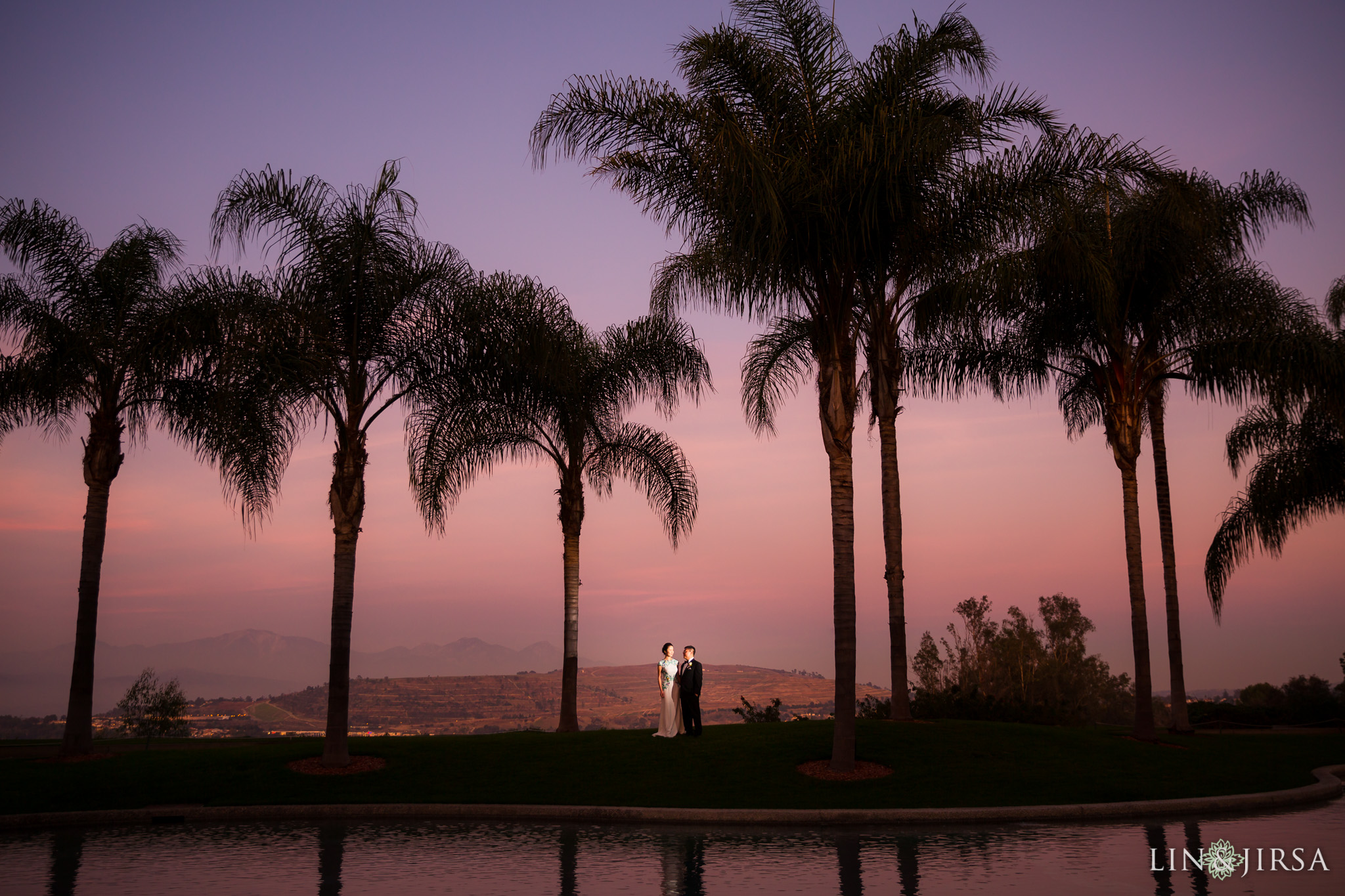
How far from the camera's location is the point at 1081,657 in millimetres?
44688

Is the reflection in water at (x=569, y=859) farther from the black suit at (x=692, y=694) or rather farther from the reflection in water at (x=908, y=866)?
the black suit at (x=692, y=694)

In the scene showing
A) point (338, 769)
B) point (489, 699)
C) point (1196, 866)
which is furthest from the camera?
point (489, 699)

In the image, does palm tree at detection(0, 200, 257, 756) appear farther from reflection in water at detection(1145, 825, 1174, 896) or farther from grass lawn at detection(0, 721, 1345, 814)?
reflection in water at detection(1145, 825, 1174, 896)

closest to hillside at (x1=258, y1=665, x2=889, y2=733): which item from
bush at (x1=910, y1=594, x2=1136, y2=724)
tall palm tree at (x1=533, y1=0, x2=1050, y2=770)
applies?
bush at (x1=910, y1=594, x2=1136, y2=724)

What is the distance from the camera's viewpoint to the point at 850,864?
9297mm

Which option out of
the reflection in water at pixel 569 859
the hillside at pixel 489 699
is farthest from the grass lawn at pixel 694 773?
the hillside at pixel 489 699

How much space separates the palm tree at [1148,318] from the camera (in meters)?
18.9

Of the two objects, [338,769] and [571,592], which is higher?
[571,592]

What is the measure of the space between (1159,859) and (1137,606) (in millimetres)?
11581

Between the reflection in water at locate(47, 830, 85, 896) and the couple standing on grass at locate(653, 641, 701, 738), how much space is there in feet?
29.8

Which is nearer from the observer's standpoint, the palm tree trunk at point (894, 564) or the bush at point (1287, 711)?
the palm tree trunk at point (894, 564)

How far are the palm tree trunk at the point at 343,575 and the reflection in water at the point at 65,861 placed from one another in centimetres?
411

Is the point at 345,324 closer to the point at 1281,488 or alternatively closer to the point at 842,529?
the point at 842,529

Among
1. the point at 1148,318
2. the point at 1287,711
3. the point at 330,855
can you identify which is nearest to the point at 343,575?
the point at 330,855
